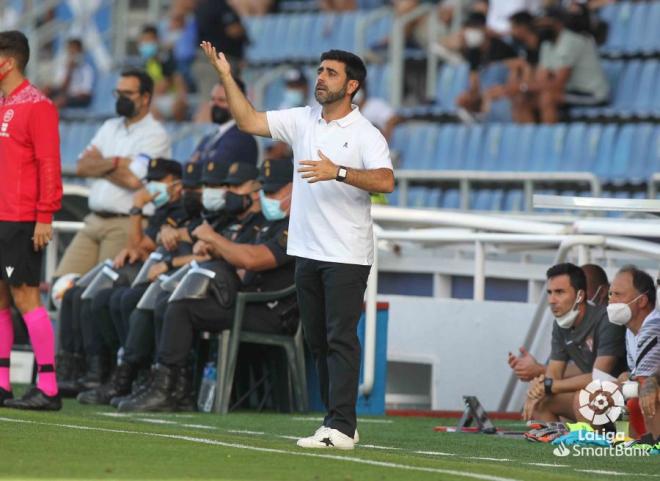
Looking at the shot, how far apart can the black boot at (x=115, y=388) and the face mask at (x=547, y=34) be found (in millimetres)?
6526

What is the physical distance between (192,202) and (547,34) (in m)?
5.81

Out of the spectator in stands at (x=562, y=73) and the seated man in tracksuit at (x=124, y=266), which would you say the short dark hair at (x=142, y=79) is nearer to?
the seated man in tracksuit at (x=124, y=266)

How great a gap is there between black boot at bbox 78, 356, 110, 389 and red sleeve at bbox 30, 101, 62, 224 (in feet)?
7.47

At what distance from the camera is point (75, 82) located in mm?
22531

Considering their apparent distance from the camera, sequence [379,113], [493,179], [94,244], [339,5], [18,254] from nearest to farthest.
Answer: [18,254]
[94,244]
[493,179]
[379,113]
[339,5]

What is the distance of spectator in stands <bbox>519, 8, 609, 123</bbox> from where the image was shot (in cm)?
1592

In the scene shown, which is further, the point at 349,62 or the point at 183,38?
the point at 183,38

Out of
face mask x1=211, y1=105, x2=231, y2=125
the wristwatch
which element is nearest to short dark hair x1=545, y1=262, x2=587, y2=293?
the wristwatch

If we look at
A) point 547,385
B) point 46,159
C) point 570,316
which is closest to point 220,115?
point 46,159

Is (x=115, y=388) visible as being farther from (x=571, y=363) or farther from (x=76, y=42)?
(x=76, y=42)

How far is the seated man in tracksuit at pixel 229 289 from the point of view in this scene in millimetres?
10500

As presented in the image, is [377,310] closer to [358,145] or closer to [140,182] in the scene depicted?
[140,182]

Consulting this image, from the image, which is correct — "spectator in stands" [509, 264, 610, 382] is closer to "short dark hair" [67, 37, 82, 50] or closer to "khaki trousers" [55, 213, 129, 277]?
"khaki trousers" [55, 213, 129, 277]

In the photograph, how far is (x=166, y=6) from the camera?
78.5 ft
